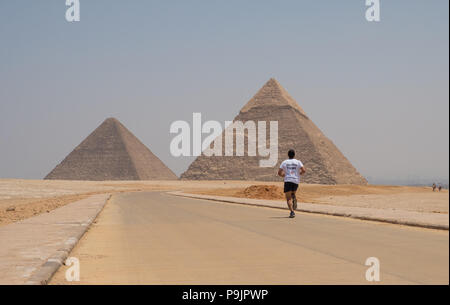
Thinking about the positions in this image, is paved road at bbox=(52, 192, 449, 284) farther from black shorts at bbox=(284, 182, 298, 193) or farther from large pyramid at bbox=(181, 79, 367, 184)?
large pyramid at bbox=(181, 79, 367, 184)

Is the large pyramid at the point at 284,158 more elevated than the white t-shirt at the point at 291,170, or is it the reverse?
the white t-shirt at the point at 291,170

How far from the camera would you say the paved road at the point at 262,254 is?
5855 millimetres

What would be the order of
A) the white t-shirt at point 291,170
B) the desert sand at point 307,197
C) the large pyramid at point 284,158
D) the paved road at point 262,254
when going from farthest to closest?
the large pyramid at point 284,158 → the desert sand at point 307,197 → the white t-shirt at point 291,170 → the paved road at point 262,254

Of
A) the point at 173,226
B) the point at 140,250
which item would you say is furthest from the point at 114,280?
the point at 173,226

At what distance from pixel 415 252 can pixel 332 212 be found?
28.9 ft

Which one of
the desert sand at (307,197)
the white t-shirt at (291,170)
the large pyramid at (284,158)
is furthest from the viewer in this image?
the large pyramid at (284,158)

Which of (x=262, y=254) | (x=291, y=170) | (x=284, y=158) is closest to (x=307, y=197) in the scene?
(x=291, y=170)

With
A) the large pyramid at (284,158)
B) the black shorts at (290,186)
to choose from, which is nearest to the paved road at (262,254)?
the black shorts at (290,186)

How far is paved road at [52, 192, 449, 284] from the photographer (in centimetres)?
586

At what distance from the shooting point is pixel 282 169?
15.0 meters

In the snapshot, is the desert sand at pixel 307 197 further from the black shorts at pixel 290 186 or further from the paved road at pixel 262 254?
the black shorts at pixel 290 186

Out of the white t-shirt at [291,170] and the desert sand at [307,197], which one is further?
the desert sand at [307,197]

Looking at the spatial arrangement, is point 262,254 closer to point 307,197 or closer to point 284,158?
point 307,197

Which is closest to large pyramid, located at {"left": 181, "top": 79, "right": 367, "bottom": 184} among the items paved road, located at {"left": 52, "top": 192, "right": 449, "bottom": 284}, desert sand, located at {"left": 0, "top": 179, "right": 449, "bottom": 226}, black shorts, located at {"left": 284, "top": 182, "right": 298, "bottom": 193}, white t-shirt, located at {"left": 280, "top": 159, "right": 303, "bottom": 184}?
desert sand, located at {"left": 0, "top": 179, "right": 449, "bottom": 226}
